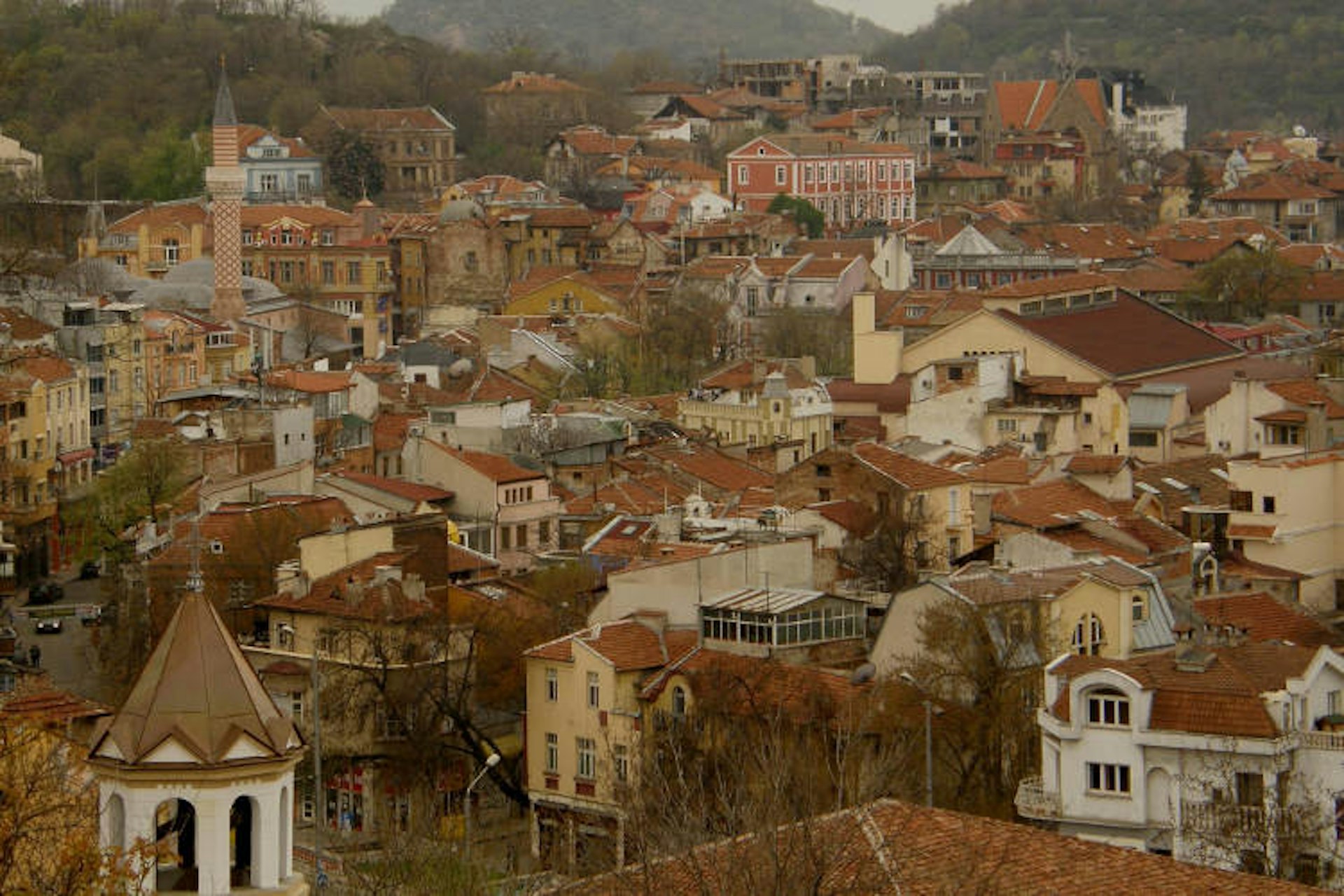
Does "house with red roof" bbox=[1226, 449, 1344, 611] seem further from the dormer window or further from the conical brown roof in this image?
the conical brown roof

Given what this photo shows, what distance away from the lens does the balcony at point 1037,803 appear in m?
26.5

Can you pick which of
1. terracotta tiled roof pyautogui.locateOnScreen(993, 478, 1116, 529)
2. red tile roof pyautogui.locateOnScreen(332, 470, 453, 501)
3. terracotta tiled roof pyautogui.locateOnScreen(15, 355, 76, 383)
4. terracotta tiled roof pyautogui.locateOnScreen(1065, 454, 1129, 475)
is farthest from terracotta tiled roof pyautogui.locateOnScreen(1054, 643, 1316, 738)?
terracotta tiled roof pyautogui.locateOnScreen(15, 355, 76, 383)

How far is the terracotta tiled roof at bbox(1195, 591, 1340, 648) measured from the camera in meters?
32.8

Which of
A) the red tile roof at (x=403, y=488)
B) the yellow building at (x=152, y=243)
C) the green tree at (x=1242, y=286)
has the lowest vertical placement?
the red tile roof at (x=403, y=488)

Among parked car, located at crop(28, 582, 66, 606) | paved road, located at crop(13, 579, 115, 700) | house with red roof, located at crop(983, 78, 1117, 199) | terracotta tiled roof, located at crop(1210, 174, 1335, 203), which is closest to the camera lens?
paved road, located at crop(13, 579, 115, 700)

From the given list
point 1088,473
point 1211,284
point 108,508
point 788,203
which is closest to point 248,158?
point 788,203

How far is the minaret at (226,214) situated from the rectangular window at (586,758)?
33.6 m

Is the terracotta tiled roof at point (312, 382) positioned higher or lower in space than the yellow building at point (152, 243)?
lower

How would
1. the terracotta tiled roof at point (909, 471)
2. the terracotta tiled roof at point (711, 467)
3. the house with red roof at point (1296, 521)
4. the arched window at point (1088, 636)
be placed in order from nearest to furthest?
1. the arched window at point (1088, 636)
2. the house with red roof at point (1296, 521)
3. the terracotta tiled roof at point (909, 471)
4. the terracotta tiled roof at point (711, 467)

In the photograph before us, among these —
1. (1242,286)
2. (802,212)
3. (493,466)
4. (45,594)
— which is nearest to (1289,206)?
(802,212)

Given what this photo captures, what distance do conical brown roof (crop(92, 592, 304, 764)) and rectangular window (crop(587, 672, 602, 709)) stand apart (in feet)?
50.3

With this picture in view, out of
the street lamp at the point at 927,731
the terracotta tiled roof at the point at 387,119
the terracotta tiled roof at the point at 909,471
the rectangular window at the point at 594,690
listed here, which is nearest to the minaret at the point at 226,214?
the terracotta tiled roof at the point at 387,119

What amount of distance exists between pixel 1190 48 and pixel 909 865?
130950 mm

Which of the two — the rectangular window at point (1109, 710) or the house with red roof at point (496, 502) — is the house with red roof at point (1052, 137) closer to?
the house with red roof at point (496, 502)
